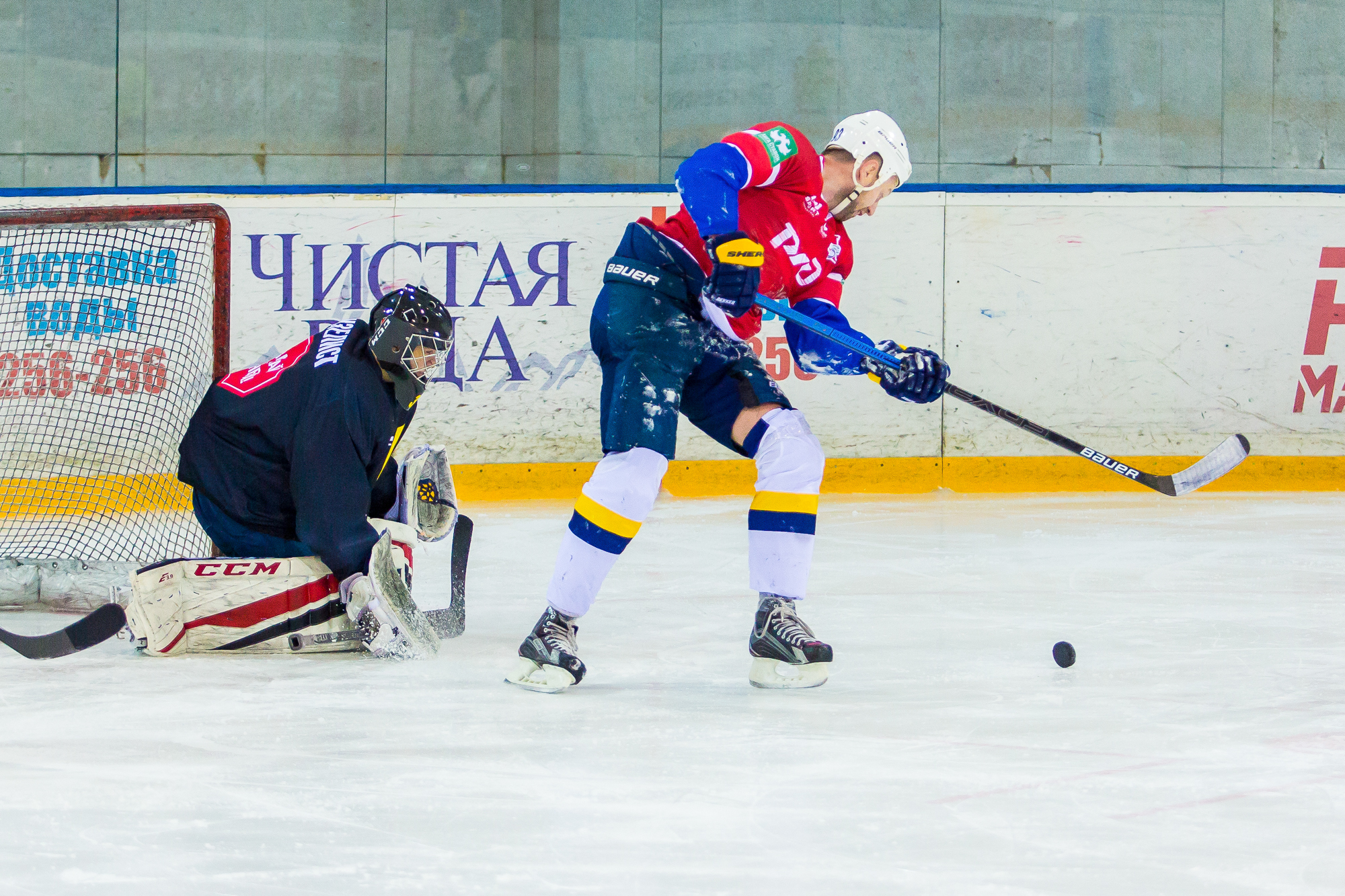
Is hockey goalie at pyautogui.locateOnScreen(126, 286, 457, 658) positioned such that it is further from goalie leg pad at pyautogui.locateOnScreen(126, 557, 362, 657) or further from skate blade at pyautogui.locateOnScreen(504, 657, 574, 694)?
skate blade at pyautogui.locateOnScreen(504, 657, 574, 694)

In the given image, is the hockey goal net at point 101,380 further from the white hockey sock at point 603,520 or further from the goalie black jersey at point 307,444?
the white hockey sock at point 603,520

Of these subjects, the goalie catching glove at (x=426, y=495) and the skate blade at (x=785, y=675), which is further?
the goalie catching glove at (x=426, y=495)

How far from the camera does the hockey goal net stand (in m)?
3.25

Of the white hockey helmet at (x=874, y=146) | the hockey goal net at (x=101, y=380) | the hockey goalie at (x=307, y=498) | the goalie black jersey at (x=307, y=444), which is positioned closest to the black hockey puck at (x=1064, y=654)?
the white hockey helmet at (x=874, y=146)

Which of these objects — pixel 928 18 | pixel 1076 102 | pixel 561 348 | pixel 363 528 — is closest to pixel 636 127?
pixel 928 18

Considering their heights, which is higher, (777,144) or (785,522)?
(777,144)

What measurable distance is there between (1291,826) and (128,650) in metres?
2.05

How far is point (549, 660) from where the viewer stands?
7.84ft

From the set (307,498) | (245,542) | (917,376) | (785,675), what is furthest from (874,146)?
(245,542)

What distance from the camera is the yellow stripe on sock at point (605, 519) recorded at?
94.9 inches

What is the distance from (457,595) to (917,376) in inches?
40.4

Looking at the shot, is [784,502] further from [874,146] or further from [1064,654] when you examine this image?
[874,146]

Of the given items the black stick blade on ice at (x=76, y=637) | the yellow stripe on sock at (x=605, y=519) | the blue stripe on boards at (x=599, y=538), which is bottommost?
the black stick blade on ice at (x=76, y=637)

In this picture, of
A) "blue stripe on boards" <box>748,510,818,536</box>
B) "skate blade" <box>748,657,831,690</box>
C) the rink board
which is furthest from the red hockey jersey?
the rink board
